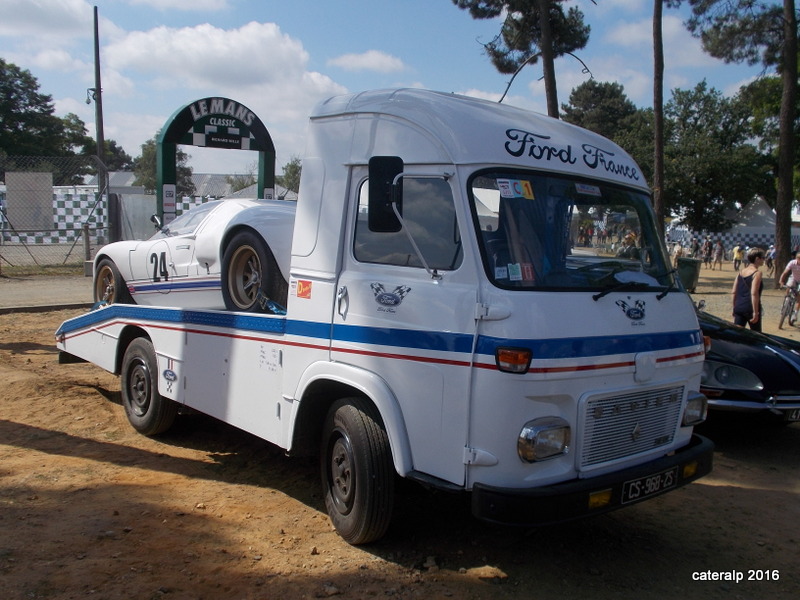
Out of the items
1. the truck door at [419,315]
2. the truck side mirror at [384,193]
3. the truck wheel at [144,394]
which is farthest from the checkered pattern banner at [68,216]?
the truck side mirror at [384,193]

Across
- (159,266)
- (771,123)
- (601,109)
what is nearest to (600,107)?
(601,109)

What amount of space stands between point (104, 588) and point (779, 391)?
5.58m

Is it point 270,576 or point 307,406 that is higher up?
point 307,406

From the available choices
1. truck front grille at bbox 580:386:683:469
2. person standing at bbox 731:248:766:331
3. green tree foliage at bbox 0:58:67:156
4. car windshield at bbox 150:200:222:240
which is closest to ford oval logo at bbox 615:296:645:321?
truck front grille at bbox 580:386:683:469

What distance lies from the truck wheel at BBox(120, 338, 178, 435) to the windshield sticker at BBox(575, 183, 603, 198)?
13.1 ft

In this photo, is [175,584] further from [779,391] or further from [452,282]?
[779,391]

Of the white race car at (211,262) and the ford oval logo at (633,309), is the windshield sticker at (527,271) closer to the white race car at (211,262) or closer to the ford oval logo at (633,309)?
the ford oval logo at (633,309)

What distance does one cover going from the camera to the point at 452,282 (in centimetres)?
377

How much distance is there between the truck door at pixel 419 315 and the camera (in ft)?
12.0

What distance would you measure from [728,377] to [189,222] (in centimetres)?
536

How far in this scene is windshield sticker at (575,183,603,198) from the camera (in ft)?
14.2

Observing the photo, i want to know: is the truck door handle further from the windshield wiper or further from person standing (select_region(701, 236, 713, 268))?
person standing (select_region(701, 236, 713, 268))

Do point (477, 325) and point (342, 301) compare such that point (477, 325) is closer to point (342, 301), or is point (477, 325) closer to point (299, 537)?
point (342, 301)

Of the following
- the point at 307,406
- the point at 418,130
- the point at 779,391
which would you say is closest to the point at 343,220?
the point at 418,130
